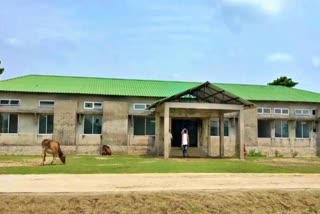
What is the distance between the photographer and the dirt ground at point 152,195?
1047 centimetres

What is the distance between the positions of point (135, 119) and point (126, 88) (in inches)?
119

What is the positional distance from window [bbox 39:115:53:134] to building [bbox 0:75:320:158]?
72 mm

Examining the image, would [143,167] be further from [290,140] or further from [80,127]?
[290,140]

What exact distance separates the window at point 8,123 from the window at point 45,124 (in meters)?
1.77

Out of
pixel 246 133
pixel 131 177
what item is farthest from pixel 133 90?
pixel 131 177

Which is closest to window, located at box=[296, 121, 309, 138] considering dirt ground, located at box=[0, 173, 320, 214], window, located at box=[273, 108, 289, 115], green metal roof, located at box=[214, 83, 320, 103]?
window, located at box=[273, 108, 289, 115]

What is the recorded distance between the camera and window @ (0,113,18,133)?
30750 millimetres

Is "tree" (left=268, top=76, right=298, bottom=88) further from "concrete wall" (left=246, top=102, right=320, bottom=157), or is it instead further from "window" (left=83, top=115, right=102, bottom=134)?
"window" (left=83, top=115, right=102, bottom=134)

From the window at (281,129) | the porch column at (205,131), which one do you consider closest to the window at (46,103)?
the porch column at (205,131)

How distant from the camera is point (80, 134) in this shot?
1244 inches

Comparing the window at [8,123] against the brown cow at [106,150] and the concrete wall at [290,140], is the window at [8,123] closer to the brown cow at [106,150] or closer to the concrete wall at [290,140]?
the brown cow at [106,150]

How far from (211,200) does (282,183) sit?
11.4 ft

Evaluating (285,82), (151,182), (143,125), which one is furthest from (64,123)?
(285,82)

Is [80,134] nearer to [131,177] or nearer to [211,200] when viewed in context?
[131,177]
